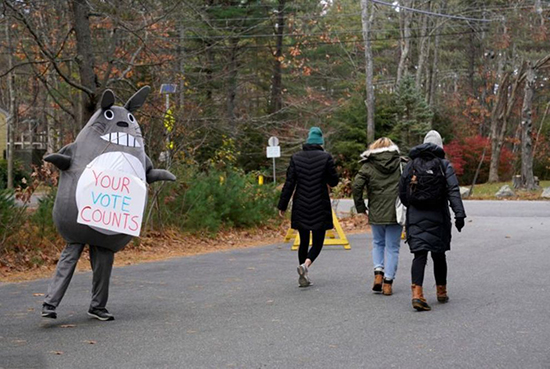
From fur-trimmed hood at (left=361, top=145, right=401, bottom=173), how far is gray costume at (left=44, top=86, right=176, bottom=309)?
9.38ft

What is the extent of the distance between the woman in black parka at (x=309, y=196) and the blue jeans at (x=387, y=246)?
0.65 metres

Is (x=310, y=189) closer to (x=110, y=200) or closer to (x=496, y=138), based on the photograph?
(x=110, y=200)

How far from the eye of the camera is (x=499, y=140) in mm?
46656

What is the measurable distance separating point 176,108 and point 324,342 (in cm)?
1164

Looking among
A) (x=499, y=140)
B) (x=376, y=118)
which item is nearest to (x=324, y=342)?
(x=376, y=118)

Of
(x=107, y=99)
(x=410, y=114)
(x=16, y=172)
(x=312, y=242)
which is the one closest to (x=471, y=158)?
(x=410, y=114)

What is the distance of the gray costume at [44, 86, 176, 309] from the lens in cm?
757

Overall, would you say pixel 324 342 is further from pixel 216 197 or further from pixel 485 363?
pixel 216 197

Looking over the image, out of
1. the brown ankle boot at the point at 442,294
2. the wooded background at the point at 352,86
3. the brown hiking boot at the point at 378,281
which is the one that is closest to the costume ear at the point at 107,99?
the brown hiking boot at the point at 378,281

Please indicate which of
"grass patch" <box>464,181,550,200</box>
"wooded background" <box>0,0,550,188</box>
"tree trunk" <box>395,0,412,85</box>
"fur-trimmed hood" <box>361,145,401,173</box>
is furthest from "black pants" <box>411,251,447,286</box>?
"tree trunk" <box>395,0,412,85</box>

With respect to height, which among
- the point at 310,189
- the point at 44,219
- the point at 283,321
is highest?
the point at 310,189

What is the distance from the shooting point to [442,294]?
8.73m

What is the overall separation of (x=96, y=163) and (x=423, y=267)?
342 cm

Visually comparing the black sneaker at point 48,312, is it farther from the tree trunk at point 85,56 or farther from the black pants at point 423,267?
the tree trunk at point 85,56
